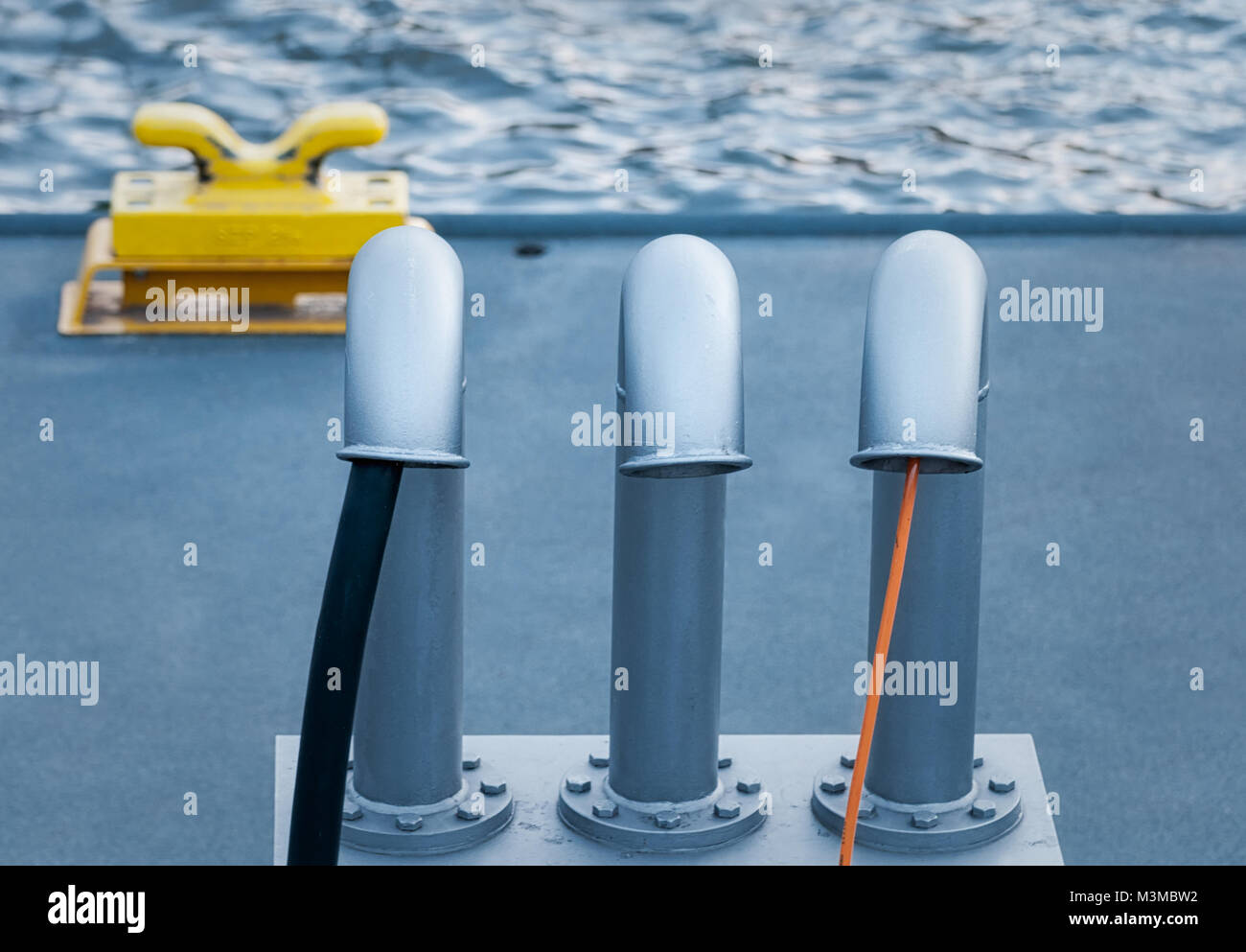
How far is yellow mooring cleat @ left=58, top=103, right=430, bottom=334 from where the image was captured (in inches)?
144

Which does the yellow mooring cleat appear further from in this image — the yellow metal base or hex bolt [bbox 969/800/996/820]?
hex bolt [bbox 969/800/996/820]

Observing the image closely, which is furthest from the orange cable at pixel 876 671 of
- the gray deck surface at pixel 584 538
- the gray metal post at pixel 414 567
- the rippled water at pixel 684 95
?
the rippled water at pixel 684 95

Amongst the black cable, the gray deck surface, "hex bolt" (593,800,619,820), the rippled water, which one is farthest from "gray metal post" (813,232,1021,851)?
the rippled water

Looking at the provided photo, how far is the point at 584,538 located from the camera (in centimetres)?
284

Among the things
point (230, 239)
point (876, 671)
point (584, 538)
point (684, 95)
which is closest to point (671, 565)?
point (876, 671)

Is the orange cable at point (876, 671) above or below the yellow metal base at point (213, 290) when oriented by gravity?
below

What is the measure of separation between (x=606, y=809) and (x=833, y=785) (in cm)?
15

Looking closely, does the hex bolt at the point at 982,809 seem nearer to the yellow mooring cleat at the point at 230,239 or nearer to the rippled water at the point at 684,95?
the yellow mooring cleat at the point at 230,239

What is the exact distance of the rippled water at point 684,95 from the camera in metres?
5.29

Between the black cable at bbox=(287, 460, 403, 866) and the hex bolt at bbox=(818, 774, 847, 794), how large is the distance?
384 millimetres

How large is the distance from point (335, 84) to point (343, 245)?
8.80 ft

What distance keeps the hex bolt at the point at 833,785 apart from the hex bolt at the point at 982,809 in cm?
9

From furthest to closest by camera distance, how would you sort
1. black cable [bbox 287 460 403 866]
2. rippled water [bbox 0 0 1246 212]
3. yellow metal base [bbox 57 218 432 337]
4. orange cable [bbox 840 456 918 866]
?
rippled water [bbox 0 0 1246 212] < yellow metal base [bbox 57 218 432 337] < orange cable [bbox 840 456 918 866] < black cable [bbox 287 460 403 866]

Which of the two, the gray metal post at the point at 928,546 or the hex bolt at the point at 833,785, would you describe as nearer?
the gray metal post at the point at 928,546
